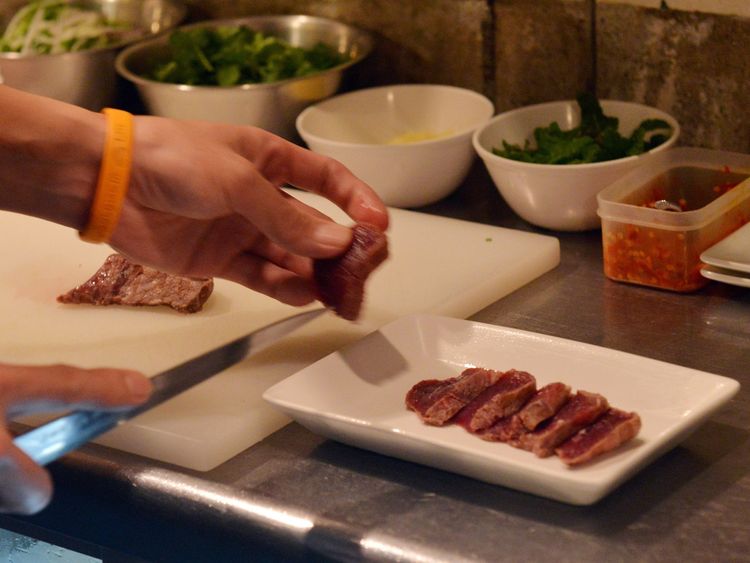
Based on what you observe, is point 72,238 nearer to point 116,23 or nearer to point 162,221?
point 162,221

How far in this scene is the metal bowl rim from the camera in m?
2.08

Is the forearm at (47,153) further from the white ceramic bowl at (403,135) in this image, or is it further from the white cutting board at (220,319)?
the white ceramic bowl at (403,135)

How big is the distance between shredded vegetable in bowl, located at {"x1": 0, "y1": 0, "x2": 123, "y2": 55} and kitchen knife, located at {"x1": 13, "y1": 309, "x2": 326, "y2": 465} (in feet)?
3.88

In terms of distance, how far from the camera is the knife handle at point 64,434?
3.52 ft

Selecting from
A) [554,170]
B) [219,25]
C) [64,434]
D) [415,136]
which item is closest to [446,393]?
[64,434]

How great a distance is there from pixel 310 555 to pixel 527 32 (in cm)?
118

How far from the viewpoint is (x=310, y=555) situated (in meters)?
1.18

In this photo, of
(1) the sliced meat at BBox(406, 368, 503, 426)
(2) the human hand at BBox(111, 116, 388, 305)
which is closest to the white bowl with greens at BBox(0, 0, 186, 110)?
(2) the human hand at BBox(111, 116, 388, 305)

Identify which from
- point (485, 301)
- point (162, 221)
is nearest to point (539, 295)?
point (485, 301)

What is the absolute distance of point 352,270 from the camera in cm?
138

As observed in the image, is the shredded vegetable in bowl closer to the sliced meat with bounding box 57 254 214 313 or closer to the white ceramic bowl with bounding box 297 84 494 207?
the white ceramic bowl with bounding box 297 84 494 207

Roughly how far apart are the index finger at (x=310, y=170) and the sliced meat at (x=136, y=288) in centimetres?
21

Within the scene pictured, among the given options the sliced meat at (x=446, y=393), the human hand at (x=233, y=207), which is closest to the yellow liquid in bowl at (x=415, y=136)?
the human hand at (x=233, y=207)

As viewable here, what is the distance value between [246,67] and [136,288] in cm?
71
